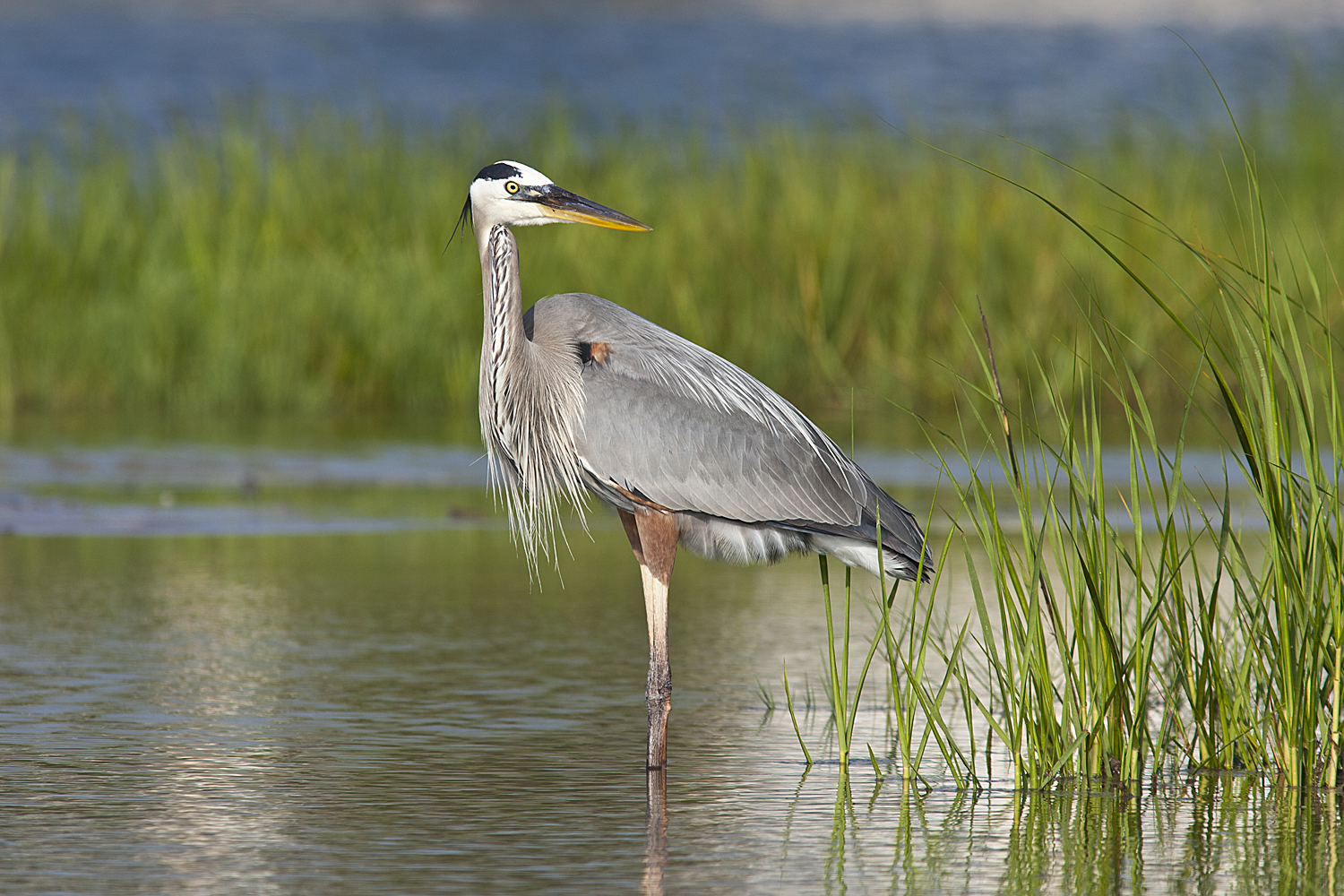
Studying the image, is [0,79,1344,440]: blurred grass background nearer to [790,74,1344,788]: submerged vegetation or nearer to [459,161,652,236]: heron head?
[459,161,652,236]: heron head

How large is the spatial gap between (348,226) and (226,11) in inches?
847

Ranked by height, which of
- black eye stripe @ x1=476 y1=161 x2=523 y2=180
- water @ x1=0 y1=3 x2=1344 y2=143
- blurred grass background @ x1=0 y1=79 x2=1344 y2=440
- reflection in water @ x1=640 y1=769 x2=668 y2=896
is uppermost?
water @ x1=0 y1=3 x2=1344 y2=143

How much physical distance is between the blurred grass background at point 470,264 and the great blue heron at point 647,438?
6.07 m

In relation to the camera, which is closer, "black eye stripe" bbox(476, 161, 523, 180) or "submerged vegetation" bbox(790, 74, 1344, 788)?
"submerged vegetation" bbox(790, 74, 1344, 788)

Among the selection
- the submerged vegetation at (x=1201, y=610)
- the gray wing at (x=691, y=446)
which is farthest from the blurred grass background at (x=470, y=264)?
the submerged vegetation at (x=1201, y=610)

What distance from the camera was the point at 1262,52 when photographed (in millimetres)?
32312

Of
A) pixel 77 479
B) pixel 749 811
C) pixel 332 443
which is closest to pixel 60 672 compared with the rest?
pixel 749 811

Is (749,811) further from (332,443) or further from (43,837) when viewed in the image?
(332,443)

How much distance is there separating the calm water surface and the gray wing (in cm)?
54

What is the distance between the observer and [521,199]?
5.28 metres

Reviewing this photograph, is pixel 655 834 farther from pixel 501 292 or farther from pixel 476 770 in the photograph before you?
pixel 501 292

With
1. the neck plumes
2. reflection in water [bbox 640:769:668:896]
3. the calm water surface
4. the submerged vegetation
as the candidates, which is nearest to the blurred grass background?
the calm water surface

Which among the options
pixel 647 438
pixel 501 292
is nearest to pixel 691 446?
pixel 647 438

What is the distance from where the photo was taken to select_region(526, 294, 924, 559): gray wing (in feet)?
17.0
